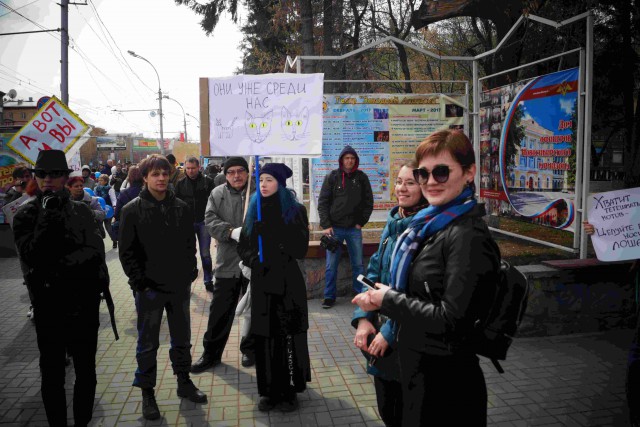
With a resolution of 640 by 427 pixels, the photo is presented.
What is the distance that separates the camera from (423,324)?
1.97 m

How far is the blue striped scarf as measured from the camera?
2027 mm

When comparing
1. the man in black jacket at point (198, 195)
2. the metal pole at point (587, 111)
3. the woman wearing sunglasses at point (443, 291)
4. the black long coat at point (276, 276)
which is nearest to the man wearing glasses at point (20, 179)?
the man in black jacket at point (198, 195)

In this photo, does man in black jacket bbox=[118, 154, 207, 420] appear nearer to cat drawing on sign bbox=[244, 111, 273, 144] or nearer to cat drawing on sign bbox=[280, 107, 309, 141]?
cat drawing on sign bbox=[244, 111, 273, 144]

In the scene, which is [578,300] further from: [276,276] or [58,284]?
[58,284]

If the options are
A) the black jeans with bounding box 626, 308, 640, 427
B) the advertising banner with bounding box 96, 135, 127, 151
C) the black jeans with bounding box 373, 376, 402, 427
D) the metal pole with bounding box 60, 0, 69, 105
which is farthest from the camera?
the advertising banner with bounding box 96, 135, 127, 151

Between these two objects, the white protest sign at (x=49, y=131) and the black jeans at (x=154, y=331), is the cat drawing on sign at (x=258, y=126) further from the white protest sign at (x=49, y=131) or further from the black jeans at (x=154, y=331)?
the white protest sign at (x=49, y=131)

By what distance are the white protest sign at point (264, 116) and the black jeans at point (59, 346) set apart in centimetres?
158

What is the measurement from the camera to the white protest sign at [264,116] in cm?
404

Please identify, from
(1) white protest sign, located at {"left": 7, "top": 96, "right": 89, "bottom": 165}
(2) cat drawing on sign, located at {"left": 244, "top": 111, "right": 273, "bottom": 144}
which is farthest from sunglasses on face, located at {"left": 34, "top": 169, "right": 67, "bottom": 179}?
(1) white protest sign, located at {"left": 7, "top": 96, "right": 89, "bottom": 165}

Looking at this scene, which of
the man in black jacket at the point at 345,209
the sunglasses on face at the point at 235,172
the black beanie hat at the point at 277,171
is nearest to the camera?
the black beanie hat at the point at 277,171

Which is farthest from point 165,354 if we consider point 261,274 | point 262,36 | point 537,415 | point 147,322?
point 262,36

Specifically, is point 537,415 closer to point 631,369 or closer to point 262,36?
point 631,369

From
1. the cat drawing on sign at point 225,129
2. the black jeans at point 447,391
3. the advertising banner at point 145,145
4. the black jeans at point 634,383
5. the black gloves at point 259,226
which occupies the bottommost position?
the black jeans at point 634,383

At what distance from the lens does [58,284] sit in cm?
350
